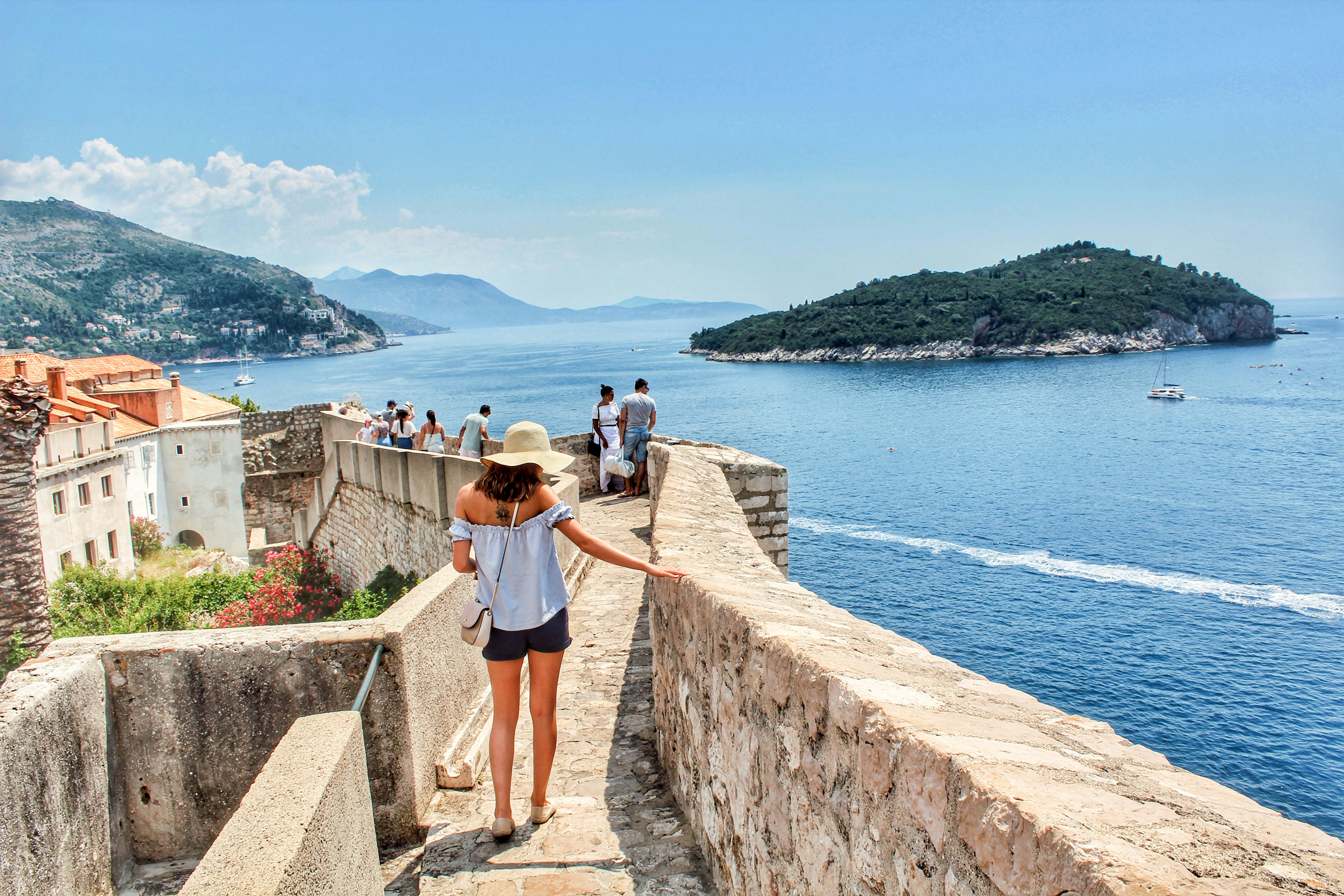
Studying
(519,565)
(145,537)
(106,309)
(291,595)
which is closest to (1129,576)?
(291,595)

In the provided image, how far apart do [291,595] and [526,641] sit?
14.5 metres

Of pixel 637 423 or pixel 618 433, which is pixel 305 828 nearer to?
pixel 637 423

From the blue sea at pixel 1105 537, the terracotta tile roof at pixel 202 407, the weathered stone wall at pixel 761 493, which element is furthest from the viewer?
the terracotta tile roof at pixel 202 407

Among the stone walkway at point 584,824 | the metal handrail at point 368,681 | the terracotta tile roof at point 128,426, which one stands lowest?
the terracotta tile roof at point 128,426

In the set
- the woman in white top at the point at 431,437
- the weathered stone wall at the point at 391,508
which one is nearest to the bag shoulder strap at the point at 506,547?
the weathered stone wall at the point at 391,508

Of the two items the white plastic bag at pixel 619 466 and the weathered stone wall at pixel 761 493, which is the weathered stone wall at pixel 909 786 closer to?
the weathered stone wall at pixel 761 493

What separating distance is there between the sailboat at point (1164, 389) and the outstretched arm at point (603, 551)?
96207 mm

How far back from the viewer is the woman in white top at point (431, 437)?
47.6ft

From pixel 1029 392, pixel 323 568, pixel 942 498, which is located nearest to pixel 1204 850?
pixel 323 568

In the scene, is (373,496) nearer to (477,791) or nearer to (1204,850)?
(477,791)

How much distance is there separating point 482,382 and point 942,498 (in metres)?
87.9

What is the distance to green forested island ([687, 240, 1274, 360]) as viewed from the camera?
13600 centimetres

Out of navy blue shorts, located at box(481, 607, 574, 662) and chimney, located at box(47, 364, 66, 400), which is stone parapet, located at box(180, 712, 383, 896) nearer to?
navy blue shorts, located at box(481, 607, 574, 662)

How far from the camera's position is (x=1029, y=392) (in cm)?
9344
